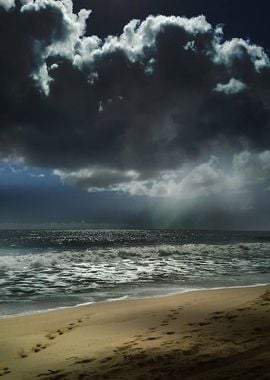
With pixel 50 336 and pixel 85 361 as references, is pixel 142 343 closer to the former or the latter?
pixel 85 361

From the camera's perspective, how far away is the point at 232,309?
30.7 ft

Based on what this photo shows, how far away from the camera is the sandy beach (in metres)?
5.20

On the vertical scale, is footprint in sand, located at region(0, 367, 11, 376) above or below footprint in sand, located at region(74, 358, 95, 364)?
below

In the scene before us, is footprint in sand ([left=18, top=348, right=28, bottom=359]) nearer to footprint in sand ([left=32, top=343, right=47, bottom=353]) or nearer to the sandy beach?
the sandy beach

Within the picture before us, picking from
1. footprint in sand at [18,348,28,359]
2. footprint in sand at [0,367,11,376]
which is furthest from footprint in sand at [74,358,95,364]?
footprint in sand at [18,348,28,359]

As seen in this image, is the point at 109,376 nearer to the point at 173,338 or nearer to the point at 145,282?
the point at 173,338

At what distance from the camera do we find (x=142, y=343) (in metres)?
6.68

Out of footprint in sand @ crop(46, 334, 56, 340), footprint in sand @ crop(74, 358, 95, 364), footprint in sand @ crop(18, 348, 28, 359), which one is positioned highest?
footprint in sand @ crop(74, 358, 95, 364)

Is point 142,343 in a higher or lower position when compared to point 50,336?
higher

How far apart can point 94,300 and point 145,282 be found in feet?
16.4

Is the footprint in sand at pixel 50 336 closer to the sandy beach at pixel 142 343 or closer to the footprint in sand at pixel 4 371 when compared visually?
the sandy beach at pixel 142 343

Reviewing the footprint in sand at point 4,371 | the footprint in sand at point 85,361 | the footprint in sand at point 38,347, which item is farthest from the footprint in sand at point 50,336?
the footprint in sand at point 85,361

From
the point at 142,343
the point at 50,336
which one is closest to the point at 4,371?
the point at 50,336

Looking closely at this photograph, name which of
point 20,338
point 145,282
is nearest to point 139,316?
point 20,338
